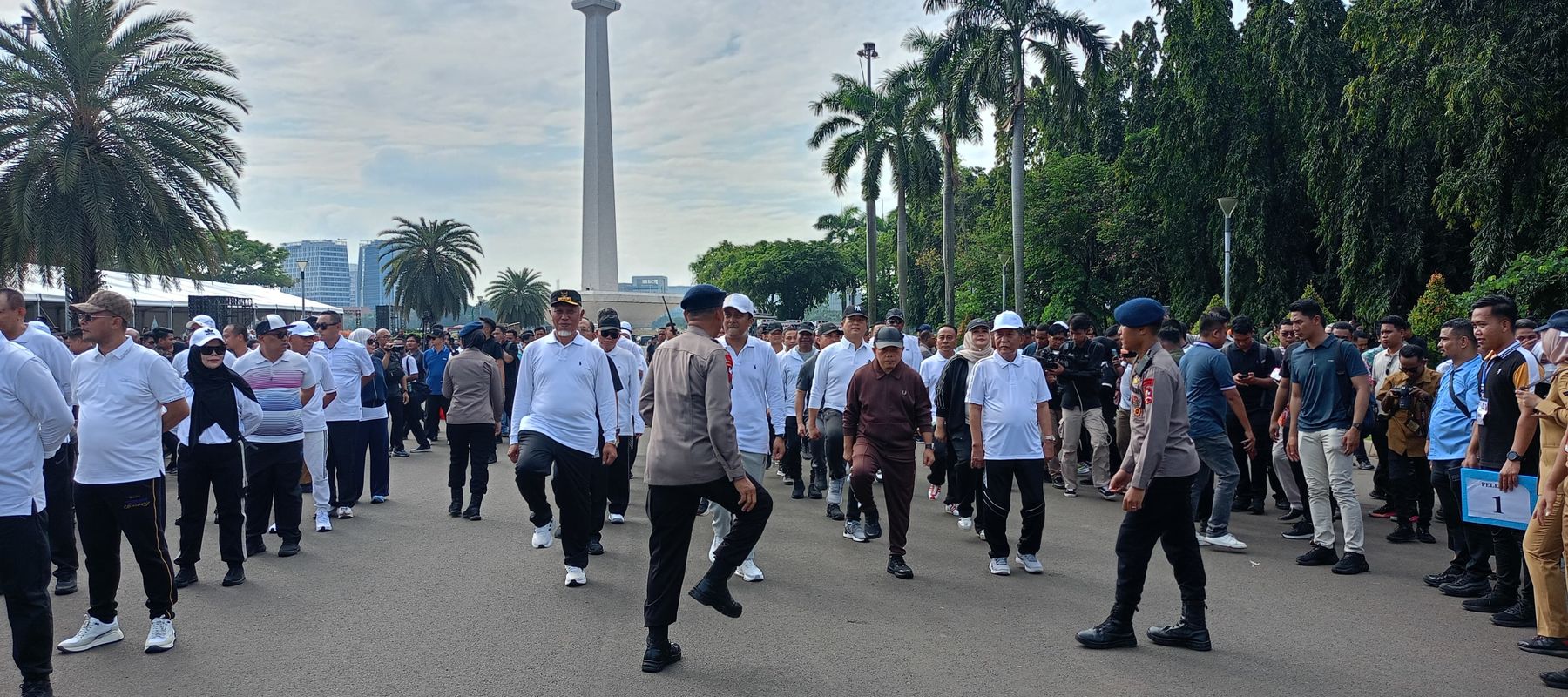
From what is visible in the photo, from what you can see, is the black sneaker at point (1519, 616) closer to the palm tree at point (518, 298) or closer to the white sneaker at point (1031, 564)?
the white sneaker at point (1031, 564)

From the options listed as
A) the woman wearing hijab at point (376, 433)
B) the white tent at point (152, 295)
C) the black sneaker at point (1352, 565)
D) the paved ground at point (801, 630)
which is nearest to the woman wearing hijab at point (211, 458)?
the paved ground at point (801, 630)

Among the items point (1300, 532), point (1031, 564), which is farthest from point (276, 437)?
point (1300, 532)

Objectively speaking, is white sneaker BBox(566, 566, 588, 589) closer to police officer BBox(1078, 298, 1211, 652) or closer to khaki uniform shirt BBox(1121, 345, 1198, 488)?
police officer BBox(1078, 298, 1211, 652)

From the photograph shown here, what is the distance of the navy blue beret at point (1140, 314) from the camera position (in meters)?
5.73

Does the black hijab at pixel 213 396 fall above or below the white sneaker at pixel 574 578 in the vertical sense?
above

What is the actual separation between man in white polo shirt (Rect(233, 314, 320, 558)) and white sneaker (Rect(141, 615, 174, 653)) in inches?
95.6

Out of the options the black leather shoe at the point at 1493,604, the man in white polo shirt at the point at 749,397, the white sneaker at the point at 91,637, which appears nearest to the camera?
the white sneaker at the point at 91,637

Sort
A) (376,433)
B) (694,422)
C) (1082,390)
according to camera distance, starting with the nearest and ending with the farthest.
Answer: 1. (694,422)
2. (376,433)
3. (1082,390)

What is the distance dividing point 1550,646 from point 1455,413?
200 cm

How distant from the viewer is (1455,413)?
272 inches

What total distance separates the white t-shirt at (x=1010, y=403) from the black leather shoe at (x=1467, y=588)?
8.97ft

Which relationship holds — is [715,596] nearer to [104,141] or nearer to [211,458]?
[211,458]

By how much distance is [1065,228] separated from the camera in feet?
124

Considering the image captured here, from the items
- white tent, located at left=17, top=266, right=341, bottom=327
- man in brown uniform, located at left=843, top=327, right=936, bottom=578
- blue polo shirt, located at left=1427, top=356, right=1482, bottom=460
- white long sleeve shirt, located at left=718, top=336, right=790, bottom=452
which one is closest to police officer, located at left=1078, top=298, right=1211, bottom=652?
man in brown uniform, located at left=843, top=327, right=936, bottom=578
